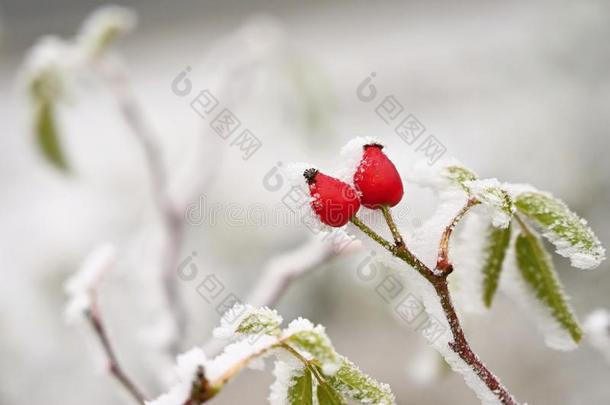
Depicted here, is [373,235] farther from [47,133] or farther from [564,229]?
[47,133]

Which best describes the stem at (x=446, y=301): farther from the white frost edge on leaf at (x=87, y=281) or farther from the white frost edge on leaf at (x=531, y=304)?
the white frost edge on leaf at (x=87, y=281)

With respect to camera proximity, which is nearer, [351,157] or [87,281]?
[351,157]

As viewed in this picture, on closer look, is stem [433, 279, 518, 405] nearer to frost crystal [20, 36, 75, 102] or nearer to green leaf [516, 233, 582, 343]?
green leaf [516, 233, 582, 343]

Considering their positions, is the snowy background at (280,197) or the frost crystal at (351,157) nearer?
the frost crystal at (351,157)

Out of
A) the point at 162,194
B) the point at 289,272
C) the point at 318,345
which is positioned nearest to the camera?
the point at 318,345

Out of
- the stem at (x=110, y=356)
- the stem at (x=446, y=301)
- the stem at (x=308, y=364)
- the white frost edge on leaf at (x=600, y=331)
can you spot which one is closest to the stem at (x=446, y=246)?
the stem at (x=446, y=301)

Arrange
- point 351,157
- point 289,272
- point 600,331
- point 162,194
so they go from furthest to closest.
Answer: point 162,194
point 289,272
point 600,331
point 351,157

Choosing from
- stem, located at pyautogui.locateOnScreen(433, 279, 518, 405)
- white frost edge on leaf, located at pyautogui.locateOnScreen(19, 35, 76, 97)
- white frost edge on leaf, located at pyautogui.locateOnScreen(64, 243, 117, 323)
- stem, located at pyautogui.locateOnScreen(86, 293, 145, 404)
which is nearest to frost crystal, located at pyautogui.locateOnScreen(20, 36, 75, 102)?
white frost edge on leaf, located at pyautogui.locateOnScreen(19, 35, 76, 97)

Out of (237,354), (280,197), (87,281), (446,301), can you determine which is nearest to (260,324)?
(237,354)
